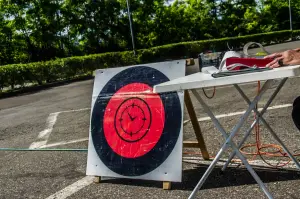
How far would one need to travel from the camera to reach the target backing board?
3.29 meters

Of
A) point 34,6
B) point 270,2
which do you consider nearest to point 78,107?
point 34,6

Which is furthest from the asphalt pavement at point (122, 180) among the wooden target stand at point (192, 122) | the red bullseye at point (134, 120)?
the red bullseye at point (134, 120)

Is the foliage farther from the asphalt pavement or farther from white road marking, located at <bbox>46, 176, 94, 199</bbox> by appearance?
white road marking, located at <bbox>46, 176, 94, 199</bbox>

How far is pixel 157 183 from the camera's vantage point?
136 inches

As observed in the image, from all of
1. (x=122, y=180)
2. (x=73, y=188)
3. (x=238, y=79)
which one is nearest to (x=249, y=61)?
(x=238, y=79)

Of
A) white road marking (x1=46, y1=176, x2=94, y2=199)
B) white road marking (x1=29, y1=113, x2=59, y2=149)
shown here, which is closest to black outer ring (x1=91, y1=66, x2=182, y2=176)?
white road marking (x1=46, y1=176, x2=94, y2=199)

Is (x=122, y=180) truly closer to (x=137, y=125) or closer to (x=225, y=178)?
(x=137, y=125)

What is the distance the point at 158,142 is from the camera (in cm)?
334

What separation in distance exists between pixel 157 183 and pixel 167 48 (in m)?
28.3

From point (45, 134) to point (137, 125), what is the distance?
335cm

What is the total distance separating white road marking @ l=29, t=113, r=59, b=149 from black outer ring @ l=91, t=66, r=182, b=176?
7.40 ft

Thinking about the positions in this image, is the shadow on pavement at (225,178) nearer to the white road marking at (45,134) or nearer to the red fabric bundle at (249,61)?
the red fabric bundle at (249,61)

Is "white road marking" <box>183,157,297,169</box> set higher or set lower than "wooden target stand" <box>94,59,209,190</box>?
lower

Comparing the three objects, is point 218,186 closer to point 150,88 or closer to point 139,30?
point 150,88
